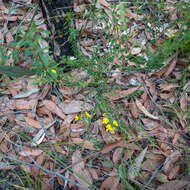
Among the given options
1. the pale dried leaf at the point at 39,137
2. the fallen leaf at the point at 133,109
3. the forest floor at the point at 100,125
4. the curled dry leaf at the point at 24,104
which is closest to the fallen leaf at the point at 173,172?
the forest floor at the point at 100,125

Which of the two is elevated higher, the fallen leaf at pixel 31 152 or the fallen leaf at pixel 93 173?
the fallen leaf at pixel 31 152

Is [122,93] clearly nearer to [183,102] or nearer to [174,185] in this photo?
[183,102]

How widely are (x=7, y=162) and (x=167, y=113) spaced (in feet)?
5.31

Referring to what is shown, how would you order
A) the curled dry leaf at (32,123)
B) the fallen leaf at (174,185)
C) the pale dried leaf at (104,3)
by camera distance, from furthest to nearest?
the pale dried leaf at (104,3), the curled dry leaf at (32,123), the fallen leaf at (174,185)

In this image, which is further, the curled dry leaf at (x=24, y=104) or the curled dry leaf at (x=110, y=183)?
the curled dry leaf at (x=24, y=104)

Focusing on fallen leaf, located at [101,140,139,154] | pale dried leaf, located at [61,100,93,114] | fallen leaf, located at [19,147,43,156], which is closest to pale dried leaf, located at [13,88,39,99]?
pale dried leaf, located at [61,100,93,114]

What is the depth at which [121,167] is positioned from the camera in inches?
61.5

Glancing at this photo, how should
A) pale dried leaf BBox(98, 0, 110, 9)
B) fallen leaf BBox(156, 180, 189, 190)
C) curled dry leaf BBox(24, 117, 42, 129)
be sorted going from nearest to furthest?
fallen leaf BBox(156, 180, 189, 190) < curled dry leaf BBox(24, 117, 42, 129) < pale dried leaf BBox(98, 0, 110, 9)

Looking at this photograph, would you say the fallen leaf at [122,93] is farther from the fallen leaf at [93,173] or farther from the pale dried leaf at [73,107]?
the fallen leaf at [93,173]

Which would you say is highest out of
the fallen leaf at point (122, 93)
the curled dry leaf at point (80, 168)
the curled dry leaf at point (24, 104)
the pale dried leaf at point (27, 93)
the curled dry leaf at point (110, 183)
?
the pale dried leaf at point (27, 93)

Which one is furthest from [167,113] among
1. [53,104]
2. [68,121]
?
[53,104]

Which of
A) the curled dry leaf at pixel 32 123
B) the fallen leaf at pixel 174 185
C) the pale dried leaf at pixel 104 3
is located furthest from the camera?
the pale dried leaf at pixel 104 3

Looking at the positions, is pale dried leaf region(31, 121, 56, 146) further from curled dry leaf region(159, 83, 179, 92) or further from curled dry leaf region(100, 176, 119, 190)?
curled dry leaf region(159, 83, 179, 92)

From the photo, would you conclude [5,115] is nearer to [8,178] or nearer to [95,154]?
[8,178]
